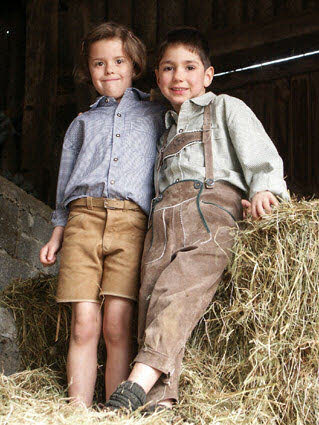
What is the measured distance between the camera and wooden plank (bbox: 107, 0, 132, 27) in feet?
19.1

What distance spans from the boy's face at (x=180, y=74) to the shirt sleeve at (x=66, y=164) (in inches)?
19.2

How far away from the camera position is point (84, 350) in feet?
8.87

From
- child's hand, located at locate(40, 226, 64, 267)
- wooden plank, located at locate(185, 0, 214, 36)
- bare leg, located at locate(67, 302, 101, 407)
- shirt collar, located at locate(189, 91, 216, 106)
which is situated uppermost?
wooden plank, located at locate(185, 0, 214, 36)

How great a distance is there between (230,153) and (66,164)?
0.86m

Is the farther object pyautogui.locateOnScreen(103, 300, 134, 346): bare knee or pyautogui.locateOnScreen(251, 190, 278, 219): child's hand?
pyautogui.locateOnScreen(103, 300, 134, 346): bare knee

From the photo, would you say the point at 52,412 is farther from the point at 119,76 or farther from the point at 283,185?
the point at 119,76

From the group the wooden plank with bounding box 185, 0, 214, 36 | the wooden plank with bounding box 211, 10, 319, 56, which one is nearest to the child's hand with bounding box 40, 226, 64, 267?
the wooden plank with bounding box 211, 10, 319, 56

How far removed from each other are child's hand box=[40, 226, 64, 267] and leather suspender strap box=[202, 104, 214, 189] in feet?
2.64

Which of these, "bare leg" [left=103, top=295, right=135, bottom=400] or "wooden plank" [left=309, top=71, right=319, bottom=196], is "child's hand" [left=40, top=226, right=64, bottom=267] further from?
"wooden plank" [left=309, top=71, right=319, bottom=196]

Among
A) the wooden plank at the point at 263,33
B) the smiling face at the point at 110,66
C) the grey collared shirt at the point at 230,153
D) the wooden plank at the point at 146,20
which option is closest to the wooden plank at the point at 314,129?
the wooden plank at the point at 263,33

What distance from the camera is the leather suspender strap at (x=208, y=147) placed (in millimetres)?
2633

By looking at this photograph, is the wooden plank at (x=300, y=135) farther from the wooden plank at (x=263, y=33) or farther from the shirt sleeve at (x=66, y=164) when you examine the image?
the shirt sleeve at (x=66, y=164)

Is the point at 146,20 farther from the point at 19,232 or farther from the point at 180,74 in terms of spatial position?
the point at 180,74

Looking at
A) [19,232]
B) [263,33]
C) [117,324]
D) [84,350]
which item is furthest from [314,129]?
[84,350]
